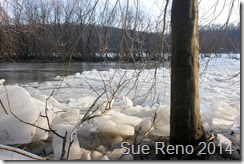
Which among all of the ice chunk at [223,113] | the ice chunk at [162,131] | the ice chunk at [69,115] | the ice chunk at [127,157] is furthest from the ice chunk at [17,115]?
the ice chunk at [223,113]

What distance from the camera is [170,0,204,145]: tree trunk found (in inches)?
82.7

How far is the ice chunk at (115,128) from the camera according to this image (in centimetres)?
255

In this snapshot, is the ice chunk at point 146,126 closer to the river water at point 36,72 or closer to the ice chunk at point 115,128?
the ice chunk at point 115,128

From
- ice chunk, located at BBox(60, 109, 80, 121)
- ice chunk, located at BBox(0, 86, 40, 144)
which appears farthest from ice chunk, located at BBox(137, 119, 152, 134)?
ice chunk, located at BBox(0, 86, 40, 144)

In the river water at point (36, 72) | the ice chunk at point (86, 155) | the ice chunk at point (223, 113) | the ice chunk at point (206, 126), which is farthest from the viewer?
the river water at point (36, 72)

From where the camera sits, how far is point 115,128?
2.59 meters

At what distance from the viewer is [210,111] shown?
3.10 metres

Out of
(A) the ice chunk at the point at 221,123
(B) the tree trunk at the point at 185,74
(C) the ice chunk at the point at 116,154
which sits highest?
(B) the tree trunk at the point at 185,74

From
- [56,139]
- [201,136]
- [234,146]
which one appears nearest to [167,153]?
[201,136]

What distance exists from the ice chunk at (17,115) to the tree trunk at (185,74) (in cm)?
132

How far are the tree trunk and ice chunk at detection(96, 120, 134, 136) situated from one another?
463mm

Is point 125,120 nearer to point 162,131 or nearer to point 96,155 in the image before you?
point 162,131

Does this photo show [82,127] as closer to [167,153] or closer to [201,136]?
[167,153]

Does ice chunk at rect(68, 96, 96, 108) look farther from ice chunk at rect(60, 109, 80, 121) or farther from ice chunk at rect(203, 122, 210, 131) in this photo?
ice chunk at rect(203, 122, 210, 131)
